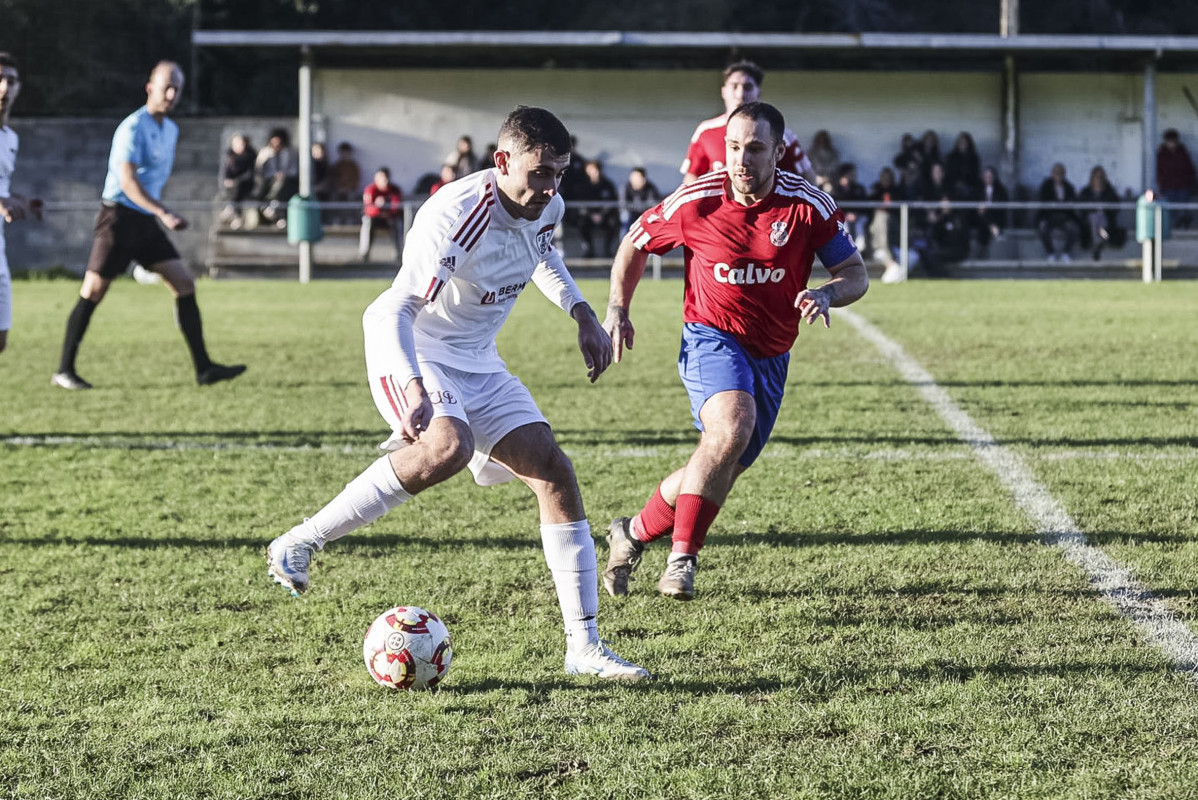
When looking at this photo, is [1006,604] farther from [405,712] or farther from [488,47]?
[488,47]

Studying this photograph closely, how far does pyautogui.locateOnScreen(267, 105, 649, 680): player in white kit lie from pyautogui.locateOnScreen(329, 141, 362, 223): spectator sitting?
60.7 feet

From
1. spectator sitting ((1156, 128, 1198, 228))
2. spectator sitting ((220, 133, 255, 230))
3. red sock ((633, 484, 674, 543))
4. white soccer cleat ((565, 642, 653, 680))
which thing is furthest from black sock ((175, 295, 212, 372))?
spectator sitting ((1156, 128, 1198, 228))

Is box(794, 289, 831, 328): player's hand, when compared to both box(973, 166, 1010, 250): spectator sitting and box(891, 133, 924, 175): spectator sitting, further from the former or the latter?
box(891, 133, 924, 175): spectator sitting

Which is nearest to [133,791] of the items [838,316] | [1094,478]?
[1094,478]

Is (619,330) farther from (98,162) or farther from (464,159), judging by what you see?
(98,162)

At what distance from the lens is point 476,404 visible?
4.09m

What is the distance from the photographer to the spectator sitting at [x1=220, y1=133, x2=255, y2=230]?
21344 mm

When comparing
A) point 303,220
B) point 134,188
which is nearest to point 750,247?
point 134,188

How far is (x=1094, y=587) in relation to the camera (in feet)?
14.7

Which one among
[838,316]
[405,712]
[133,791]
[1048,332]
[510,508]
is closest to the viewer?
[133,791]

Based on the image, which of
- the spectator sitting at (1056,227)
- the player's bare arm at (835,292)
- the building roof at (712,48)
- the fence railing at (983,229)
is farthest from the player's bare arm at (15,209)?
the spectator sitting at (1056,227)

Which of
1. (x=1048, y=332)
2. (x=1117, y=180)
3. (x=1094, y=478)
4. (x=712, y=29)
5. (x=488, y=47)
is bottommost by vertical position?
(x=1094, y=478)

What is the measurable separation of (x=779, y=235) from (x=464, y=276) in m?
1.19

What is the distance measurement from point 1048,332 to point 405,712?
9.86 m
